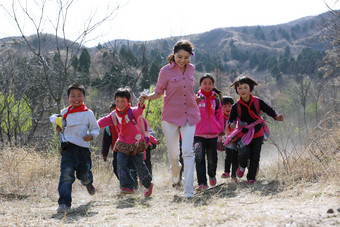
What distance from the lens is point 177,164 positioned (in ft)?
15.9

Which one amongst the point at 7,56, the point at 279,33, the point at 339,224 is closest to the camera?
the point at 339,224

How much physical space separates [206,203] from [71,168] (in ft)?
5.91

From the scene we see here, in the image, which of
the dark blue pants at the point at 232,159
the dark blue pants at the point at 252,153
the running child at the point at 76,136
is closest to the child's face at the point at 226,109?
the dark blue pants at the point at 232,159

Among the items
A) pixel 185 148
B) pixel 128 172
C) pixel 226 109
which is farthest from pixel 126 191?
pixel 226 109

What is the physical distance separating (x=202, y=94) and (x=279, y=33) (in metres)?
179

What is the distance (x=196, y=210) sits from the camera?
3645 mm

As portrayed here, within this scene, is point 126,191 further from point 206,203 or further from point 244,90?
point 244,90

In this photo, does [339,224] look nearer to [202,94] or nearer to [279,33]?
[202,94]

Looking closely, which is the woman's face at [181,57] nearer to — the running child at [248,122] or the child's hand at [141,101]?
the child's hand at [141,101]

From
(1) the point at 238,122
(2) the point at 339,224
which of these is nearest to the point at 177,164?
(1) the point at 238,122

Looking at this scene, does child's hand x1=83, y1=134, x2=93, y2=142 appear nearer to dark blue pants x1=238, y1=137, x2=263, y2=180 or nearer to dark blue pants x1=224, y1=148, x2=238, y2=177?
dark blue pants x1=238, y1=137, x2=263, y2=180

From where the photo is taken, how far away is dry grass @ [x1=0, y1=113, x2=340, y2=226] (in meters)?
3.07

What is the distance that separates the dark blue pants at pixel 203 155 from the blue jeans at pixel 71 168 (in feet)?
5.13

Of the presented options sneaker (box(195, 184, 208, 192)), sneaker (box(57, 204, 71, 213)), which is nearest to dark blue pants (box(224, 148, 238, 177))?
sneaker (box(195, 184, 208, 192))
